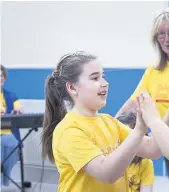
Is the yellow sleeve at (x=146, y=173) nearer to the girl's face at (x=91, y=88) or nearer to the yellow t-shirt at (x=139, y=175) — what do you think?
the yellow t-shirt at (x=139, y=175)

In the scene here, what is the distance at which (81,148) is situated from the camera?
119 centimetres

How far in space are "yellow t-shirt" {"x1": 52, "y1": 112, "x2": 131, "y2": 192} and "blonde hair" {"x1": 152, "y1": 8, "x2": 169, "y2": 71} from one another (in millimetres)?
829

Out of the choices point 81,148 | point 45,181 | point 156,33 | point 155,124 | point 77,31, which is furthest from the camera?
point 77,31

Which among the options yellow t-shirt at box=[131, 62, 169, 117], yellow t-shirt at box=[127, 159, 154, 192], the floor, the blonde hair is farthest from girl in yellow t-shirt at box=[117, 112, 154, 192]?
the floor

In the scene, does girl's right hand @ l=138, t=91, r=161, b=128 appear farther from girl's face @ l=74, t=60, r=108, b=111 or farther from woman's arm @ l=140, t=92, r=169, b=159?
girl's face @ l=74, t=60, r=108, b=111

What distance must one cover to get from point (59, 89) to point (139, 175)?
2.38 feet

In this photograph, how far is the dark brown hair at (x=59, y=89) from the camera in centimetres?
134

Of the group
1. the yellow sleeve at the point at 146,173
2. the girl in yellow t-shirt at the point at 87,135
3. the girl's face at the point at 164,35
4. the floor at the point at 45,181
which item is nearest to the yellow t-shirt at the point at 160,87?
the girl's face at the point at 164,35

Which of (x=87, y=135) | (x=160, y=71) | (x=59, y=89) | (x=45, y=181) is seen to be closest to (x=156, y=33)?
(x=160, y=71)

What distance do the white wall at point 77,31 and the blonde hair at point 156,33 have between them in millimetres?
1984

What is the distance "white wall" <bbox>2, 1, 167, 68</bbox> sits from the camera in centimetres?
405

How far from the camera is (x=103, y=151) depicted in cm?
124

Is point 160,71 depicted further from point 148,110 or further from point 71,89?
point 148,110

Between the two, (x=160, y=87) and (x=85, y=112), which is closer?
(x=85, y=112)
